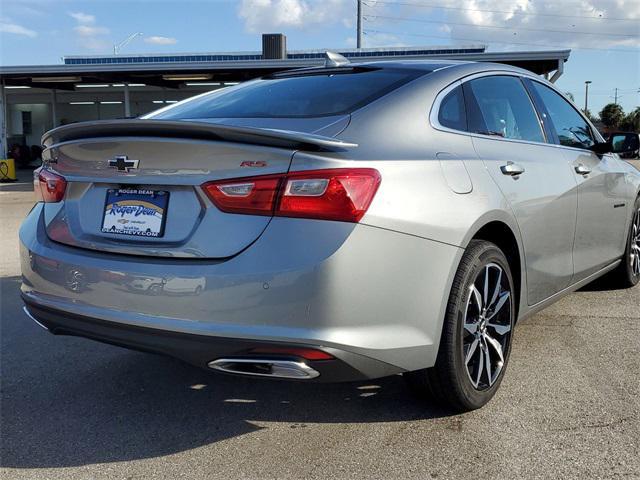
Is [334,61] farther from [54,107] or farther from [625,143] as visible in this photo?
[54,107]

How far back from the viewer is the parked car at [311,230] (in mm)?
2350

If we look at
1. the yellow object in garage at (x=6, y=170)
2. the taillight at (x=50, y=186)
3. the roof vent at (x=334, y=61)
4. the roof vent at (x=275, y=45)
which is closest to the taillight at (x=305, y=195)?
the taillight at (x=50, y=186)

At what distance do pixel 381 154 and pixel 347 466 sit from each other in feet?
4.22

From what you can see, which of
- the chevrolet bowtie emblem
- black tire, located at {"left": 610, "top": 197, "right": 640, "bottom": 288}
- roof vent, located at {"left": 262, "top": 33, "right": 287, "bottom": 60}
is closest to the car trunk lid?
the chevrolet bowtie emblem

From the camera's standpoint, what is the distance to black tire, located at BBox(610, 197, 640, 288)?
5281 mm

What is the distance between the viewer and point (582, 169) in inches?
162

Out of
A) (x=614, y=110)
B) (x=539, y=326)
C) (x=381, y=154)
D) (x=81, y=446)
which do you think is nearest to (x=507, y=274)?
(x=381, y=154)

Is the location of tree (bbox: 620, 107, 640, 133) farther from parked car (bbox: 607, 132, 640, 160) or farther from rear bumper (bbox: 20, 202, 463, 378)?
rear bumper (bbox: 20, 202, 463, 378)

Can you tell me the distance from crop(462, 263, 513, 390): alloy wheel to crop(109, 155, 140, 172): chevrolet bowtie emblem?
1586 mm

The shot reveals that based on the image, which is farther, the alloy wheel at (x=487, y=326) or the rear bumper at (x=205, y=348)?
the alloy wheel at (x=487, y=326)

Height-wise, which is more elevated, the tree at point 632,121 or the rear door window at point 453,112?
Answer: the tree at point 632,121

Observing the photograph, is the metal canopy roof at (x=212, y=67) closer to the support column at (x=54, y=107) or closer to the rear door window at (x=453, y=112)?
the support column at (x=54, y=107)

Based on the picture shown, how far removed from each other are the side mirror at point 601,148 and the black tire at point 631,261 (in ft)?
2.79

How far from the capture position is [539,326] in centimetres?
450
